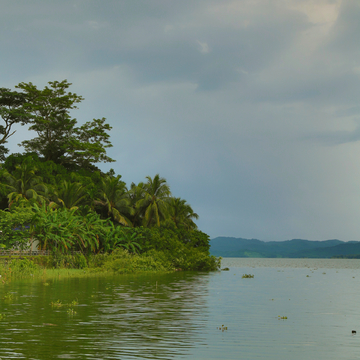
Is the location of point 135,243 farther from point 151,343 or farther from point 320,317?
point 151,343

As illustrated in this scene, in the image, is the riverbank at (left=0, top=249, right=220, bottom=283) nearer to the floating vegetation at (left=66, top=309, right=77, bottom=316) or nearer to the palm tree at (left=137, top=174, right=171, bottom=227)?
the palm tree at (left=137, top=174, right=171, bottom=227)

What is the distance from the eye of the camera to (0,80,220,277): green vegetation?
39656mm

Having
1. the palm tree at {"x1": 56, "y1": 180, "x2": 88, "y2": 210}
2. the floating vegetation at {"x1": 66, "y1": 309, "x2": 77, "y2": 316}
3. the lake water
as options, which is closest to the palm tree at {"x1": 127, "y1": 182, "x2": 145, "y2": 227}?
the palm tree at {"x1": 56, "y1": 180, "x2": 88, "y2": 210}

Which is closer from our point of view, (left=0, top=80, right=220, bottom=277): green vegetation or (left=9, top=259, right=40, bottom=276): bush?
(left=9, top=259, right=40, bottom=276): bush

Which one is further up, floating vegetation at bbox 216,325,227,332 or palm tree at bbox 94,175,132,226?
palm tree at bbox 94,175,132,226

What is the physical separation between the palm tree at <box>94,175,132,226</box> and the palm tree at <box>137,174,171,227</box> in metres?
1.91

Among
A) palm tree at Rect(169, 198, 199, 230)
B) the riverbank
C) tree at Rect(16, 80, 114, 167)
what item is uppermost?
tree at Rect(16, 80, 114, 167)

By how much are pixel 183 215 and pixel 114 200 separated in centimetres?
1586

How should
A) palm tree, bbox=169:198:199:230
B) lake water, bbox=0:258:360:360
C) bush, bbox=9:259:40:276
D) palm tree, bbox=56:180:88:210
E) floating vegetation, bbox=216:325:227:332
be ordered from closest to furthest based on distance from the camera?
lake water, bbox=0:258:360:360, floating vegetation, bbox=216:325:227:332, bush, bbox=9:259:40:276, palm tree, bbox=56:180:88:210, palm tree, bbox=169:198:199:230

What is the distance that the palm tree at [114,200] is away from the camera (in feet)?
179

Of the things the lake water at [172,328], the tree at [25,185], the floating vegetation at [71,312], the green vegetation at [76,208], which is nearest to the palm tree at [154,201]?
the green vegetation at [76,208]

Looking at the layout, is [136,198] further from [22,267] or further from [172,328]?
[172,328]

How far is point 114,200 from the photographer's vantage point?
55562mm

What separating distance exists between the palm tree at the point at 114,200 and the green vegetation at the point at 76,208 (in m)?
0.13
